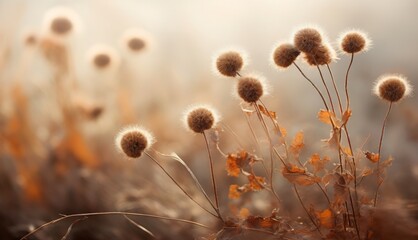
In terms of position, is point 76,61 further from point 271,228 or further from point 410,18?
point 271,228

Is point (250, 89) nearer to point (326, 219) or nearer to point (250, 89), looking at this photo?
point (250, 89)

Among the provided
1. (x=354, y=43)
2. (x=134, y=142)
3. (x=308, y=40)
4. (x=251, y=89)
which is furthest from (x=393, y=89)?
(x=134, y=142)

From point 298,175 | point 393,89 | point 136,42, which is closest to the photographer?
point 298,175

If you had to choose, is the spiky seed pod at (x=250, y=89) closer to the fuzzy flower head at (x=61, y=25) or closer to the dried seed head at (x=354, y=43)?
the dried seed head at (x=354, y=43)

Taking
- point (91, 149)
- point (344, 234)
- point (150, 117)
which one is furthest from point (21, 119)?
point (344, 234)

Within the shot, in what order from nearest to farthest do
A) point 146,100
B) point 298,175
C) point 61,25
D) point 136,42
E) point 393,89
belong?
point 298,175 < point 393,89 < point 61,25 < point 136,42 < point 146,100

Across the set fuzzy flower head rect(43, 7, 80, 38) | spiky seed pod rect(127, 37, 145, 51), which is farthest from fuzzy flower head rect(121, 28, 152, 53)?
fuzzy flower head rect(43, 7, 80, 38)

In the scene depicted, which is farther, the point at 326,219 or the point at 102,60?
the point at 102,60
